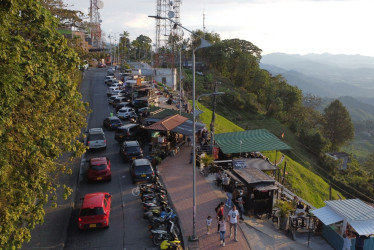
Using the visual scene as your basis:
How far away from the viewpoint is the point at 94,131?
90.9ft

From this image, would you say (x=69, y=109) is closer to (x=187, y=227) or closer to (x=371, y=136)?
(x=187, y=227)

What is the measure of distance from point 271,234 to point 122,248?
7.14 metres

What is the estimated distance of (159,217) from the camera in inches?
616

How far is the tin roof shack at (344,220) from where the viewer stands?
46.4ft

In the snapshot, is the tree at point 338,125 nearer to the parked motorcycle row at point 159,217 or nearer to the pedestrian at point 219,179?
the pedestrian at point 219,179

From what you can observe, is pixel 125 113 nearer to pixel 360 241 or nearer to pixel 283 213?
pixel 283 213

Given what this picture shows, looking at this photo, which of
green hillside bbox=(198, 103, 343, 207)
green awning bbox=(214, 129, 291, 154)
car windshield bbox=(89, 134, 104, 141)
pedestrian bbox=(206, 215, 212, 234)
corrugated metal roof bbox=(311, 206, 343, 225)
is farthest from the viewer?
green hillside bbox=(198, 103, 343, 207)

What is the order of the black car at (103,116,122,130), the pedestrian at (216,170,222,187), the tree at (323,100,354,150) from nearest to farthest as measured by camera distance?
1. the pedestrian at (216,170,222,187)
2. the black car at (103,116,122,130)
3. the tree at (323,100,354,150)

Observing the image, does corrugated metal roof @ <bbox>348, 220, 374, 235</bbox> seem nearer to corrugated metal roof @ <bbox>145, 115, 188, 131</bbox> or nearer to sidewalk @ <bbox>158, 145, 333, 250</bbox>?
sidewalk @ <bbox>158, 145, 333, 250</bbox>

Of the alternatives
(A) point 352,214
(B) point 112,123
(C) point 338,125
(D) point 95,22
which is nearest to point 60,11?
(B) point 112,123

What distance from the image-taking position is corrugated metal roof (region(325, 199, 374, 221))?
1438cm

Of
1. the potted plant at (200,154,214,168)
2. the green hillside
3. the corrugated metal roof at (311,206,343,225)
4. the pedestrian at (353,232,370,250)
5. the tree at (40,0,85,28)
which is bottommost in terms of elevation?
the green hillside

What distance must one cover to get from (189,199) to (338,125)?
53.9 meters

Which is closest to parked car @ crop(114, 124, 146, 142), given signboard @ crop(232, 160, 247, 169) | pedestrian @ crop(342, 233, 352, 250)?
signboard @ crop(232, 160, 247, 169)
